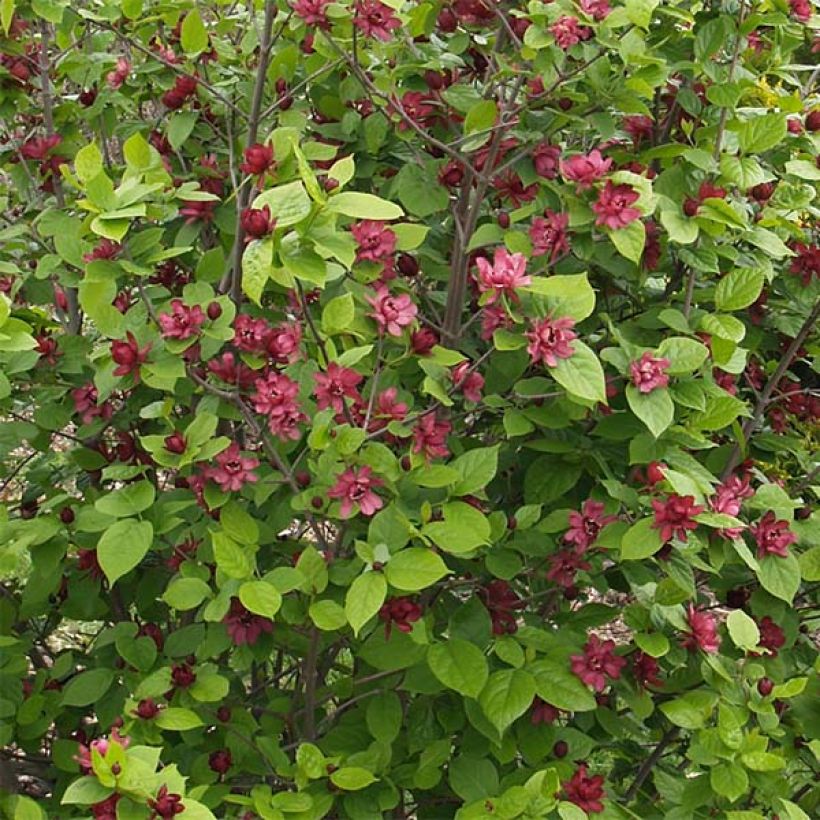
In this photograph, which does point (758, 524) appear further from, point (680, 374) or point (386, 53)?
point (386, 53)

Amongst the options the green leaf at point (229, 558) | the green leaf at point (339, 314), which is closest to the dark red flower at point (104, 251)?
the green leaf at point (339, 314)

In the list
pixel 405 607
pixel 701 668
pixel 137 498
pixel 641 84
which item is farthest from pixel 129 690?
pixel 641 84

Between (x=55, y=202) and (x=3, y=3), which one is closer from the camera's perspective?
(x=3, y=3)

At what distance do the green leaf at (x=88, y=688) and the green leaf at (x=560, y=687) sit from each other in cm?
82

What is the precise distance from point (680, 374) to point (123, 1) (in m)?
1.18

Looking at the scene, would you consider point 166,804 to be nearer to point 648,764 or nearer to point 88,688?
point 88,688

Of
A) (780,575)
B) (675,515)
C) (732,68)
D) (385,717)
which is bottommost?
(385,717)

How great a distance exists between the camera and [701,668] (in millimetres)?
2066

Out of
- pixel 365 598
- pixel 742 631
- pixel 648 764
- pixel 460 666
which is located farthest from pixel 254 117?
pixel 648 764

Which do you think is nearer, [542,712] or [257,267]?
[257,267]

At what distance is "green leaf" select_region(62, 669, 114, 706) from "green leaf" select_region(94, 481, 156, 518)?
1.47 ft

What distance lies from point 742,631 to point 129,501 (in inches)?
41.4

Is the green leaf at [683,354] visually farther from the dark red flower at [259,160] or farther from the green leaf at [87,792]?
the green leaf at [87,792]

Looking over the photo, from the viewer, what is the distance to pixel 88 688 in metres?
2.21
